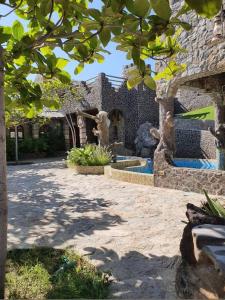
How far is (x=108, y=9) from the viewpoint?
1828mm

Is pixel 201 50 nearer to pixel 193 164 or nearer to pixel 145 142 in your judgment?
pixel 193 164

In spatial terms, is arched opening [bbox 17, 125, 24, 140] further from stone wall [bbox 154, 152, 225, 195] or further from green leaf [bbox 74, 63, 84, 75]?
green leaf [bbox 74, 63, 84, 75]

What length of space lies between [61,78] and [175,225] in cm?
371

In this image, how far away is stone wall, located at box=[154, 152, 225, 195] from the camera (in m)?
7.69

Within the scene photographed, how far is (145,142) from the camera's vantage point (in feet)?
70.2

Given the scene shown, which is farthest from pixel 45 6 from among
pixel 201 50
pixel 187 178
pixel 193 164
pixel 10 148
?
pixel 10 148

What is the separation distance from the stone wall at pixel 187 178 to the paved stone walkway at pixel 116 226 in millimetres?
350

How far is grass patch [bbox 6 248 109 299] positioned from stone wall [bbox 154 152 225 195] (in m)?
4.91

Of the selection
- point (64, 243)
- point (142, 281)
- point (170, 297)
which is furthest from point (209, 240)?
point (64, 243)

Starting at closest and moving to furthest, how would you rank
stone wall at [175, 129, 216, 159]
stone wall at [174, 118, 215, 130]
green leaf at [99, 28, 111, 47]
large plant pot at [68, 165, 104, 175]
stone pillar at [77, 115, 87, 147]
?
green leaf at [99, 28, 111, 47] < large plant pot at [68, 165, 104, 175] < stone wall at [175, 129, 216, 159] < stone pillar at [77, 115, 87, 147] < stone wall at [174, 118, 215, 130]

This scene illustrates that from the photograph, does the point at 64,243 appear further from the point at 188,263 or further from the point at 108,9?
the point at 108,9

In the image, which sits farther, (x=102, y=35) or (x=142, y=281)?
(x=142, y=281)

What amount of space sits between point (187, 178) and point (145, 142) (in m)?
13.0

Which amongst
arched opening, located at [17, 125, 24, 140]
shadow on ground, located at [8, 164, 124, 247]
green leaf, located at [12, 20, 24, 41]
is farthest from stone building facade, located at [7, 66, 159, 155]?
green leaf, located at [12, 20, 24, 41]
